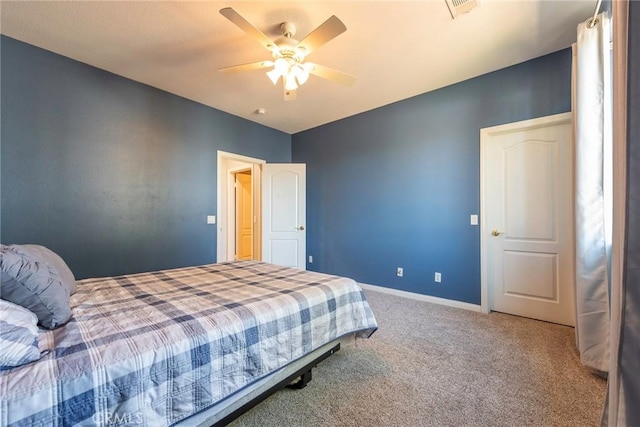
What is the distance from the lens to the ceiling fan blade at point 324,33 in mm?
1646

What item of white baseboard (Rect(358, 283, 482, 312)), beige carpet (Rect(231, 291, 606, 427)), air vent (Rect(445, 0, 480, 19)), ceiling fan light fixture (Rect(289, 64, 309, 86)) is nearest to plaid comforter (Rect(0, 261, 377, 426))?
beige carpet (Rect(231, 291, 606, 427))

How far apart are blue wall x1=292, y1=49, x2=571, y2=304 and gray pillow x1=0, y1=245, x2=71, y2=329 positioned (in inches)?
130

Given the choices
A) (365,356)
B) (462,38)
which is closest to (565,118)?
(462,38)

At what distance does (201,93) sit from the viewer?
333 centimetres

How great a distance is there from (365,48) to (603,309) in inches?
106

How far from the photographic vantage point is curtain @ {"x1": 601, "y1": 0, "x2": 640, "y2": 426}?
743mm

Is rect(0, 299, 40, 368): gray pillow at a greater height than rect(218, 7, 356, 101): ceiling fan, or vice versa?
rect(218, 7, 356, 101): ceiling fan

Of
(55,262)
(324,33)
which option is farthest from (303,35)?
(55,262)

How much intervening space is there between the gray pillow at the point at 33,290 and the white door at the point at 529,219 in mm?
3450

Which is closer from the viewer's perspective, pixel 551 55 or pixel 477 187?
pixel 551 55

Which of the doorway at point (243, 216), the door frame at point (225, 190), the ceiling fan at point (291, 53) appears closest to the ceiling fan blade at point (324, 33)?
the ceiling fan at point (291, 53)

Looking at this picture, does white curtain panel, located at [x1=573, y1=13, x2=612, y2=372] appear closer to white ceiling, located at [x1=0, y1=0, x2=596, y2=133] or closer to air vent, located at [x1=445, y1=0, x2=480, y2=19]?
white ceiling, located at [x1=0, y1=0, x2=596, y2=133]

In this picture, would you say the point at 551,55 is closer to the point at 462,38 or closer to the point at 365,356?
the point at 462,38

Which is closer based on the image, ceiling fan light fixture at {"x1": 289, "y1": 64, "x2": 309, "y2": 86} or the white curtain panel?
the white curtain panel
